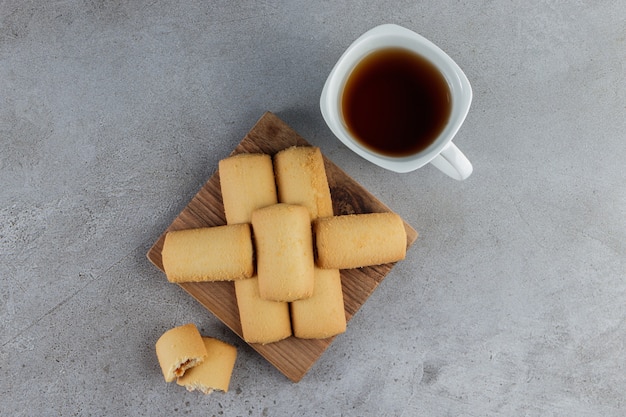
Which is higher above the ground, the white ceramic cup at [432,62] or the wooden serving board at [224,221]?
the white ceramic cup at [432,62]

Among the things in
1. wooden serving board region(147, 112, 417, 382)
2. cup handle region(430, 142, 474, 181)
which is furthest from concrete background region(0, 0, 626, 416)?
cup handle region(430, 142, 474, 181)

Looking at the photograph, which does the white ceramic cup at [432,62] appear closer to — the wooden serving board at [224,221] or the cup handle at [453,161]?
the cup handle at [453,161]

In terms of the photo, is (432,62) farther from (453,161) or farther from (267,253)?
(267,253)

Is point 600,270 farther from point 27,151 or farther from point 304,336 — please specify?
point 27,151

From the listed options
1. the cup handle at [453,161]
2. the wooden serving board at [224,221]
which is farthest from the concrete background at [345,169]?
the cup handle at [453,161]

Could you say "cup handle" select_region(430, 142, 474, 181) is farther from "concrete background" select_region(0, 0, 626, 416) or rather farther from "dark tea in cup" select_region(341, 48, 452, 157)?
"concrete background" select_region(0, 0, 626, 416)

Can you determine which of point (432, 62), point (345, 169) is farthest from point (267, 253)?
point (432, 62)

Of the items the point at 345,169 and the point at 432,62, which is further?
the point at 345,169
